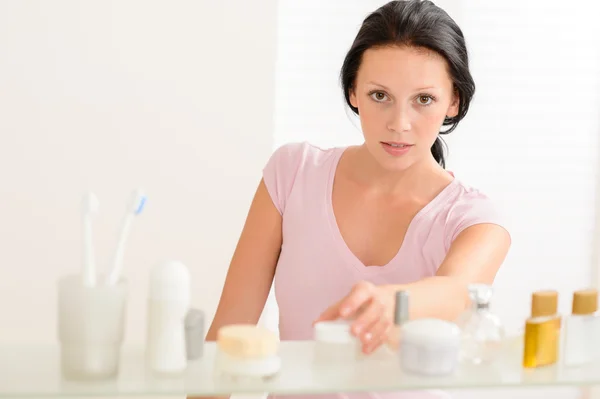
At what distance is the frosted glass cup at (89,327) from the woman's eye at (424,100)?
517 millimetres

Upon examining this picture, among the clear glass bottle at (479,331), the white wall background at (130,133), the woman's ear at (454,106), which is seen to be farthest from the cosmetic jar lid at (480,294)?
the white wall background at (130,133)

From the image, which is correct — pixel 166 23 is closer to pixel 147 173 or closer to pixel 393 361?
pixel 147 173

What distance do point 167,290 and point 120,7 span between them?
152 cm

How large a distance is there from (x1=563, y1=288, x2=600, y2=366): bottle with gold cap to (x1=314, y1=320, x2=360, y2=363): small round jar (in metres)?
0.23

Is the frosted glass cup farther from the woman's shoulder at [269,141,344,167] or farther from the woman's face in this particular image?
the woman's shoulder at [269,141,344,167]

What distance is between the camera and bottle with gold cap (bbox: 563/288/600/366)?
37.0 inches

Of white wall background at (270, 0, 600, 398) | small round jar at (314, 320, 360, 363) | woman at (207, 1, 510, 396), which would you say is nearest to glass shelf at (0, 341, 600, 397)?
small round jar at (314, 320, 360, 363)

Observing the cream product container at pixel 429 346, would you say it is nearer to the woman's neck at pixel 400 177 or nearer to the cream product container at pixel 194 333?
the cream product container at pixel 194 333

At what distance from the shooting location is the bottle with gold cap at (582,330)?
0.94 metres

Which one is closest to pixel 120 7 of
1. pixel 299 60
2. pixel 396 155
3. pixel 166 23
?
Result: pixel 166 23

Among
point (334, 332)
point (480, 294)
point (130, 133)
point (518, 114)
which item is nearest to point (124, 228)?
point (334, 332)

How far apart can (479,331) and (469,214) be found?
1.10ft

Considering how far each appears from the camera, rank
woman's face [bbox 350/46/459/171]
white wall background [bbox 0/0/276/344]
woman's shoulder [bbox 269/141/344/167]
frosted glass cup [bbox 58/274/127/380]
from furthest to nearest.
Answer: white wall background [bbox 0/0/276/344] → woman's shoulder [bbox 269/141/344/167] → woman's face [bbox 350/46/459/171] → frosted glass cup [bbox 58/274/127/380]

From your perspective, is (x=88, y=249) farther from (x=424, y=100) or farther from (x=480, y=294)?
(x=424, y=100)
